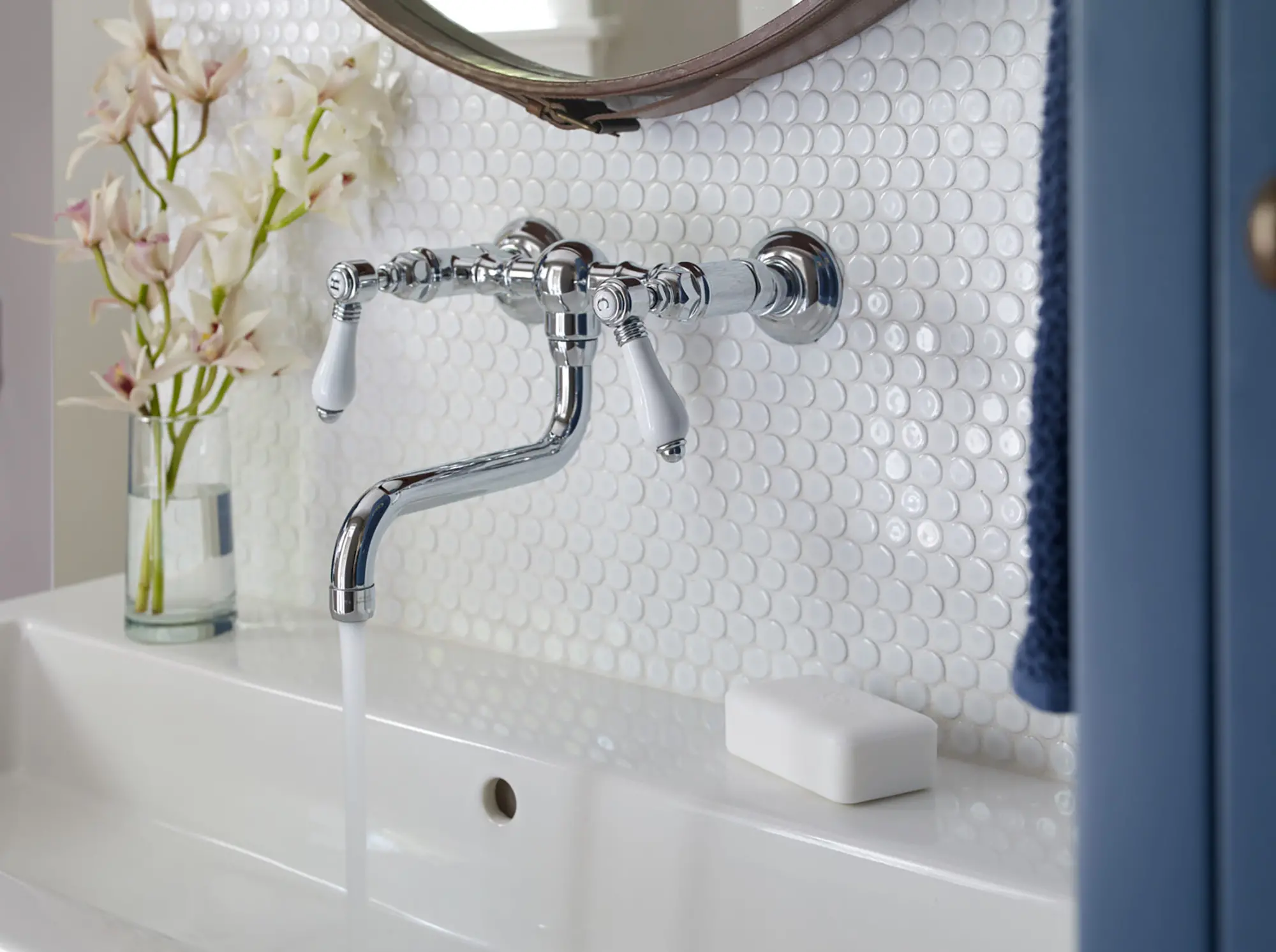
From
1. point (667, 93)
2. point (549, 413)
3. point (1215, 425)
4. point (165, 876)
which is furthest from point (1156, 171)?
point (165, 876)

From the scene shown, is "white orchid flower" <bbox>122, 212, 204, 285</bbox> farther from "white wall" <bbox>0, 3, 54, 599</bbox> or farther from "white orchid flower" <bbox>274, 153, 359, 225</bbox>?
"white wall" <bbox>0, 3, 54, 599</bbox>

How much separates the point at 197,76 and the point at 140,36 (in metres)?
0.05

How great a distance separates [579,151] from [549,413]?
0.16 m

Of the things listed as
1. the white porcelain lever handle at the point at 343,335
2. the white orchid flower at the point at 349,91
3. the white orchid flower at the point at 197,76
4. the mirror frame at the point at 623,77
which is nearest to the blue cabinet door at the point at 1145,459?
the mirror frame at the point at 623,77

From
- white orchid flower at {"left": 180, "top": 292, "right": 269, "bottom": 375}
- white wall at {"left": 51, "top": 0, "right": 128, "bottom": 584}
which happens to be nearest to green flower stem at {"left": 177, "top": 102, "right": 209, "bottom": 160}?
white orchid flower at {"left": 180, "top": 292, "right": 269, "bottom": 375}

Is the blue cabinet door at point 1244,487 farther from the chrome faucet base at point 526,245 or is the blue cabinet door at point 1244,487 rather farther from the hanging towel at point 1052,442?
the chrome faucet base at point 526,245

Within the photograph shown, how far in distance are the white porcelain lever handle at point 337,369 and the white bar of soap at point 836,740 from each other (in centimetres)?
28

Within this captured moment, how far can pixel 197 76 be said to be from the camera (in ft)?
2.99

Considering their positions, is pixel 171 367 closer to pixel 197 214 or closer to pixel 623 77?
pixel 197 214

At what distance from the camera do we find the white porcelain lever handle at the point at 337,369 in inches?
29.1

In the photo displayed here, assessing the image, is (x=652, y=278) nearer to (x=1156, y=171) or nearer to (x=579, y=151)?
(x=579, y=151)

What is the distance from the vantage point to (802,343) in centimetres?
73

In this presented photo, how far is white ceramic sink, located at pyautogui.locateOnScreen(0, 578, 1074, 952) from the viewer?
0.60 metres

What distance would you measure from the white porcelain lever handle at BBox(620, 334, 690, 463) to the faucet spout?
0.08 meters
